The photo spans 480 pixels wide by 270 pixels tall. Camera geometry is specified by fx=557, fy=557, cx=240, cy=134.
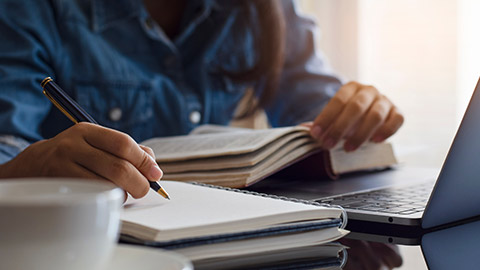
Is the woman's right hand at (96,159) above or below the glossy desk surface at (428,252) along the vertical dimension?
below

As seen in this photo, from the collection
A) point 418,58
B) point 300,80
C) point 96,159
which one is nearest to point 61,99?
point 96,159

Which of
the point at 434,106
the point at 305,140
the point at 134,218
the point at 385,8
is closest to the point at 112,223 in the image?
the point at 134,218

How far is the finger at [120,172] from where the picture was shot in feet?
1.51

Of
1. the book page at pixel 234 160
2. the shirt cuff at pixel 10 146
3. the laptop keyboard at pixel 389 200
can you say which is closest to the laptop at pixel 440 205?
the laptop keyboard at pixel 389 200

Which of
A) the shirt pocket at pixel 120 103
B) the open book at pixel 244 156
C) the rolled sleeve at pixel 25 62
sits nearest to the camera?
the open book at pixel 244 156

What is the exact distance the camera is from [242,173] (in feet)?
2.14

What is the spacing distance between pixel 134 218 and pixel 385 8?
6.02ft

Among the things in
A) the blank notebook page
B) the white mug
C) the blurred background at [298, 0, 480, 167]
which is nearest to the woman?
the blank notebook page

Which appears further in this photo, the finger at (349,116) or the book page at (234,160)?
the finger at (349,116)

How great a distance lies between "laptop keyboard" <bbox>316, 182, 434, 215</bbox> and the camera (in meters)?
0.53

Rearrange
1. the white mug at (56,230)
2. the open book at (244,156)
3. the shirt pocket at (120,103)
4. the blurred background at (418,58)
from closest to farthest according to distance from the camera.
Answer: the white mug at (56,230)
the open book at (244,156)
the shirt pocket at (120,103)
the blurred background at (418,58)

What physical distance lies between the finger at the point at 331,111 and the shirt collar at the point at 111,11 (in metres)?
0.50

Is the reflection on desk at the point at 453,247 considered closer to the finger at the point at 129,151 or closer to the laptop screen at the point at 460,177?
the laptop screen at the point at 460,177

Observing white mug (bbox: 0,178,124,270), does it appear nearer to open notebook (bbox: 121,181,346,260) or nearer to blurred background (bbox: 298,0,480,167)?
open notebook (bbox: 121,181,346,260)
